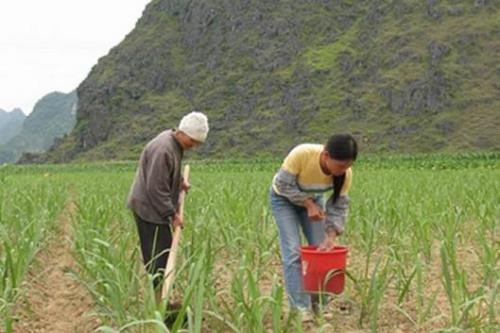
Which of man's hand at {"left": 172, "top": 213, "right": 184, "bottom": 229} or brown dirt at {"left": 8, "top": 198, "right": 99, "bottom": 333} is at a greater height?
man's hand at {"left": 172, "top": 213, "right": 184, "bottom": 229}

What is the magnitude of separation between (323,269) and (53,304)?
200cm

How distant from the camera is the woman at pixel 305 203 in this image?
159 inches

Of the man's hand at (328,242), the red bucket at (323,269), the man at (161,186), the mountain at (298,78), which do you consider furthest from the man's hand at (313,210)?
the mountain at (298,78)

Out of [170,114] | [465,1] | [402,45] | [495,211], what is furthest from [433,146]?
[495,211]

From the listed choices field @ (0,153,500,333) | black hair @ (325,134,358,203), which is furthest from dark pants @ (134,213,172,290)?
black hair @ (325,134,358,203)

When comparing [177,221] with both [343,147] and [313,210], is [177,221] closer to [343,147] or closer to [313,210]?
[313,210]

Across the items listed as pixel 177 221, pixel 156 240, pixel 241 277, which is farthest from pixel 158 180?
pixel 241 277

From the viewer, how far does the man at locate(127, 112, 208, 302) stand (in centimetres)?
415

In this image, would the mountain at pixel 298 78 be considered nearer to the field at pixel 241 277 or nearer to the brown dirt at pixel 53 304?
the field at pixel 241 277

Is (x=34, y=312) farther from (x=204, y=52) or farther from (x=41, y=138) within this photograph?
(x=41, y=138)

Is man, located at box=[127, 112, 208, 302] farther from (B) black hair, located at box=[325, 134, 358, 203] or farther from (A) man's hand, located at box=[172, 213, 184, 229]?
(B) black hair, located at box=[325, 134, 358, 203]

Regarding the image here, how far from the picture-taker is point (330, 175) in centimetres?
409

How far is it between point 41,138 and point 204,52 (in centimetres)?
11679

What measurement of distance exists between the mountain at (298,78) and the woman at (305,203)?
4924 cm
